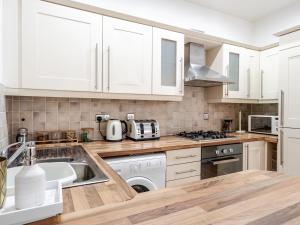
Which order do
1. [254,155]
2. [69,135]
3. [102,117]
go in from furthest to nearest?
[254,155]
[102,117]
[69,135]

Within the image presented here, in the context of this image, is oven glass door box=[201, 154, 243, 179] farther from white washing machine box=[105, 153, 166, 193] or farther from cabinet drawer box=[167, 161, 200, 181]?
white washing machine box=[105, 153, 166, 193]

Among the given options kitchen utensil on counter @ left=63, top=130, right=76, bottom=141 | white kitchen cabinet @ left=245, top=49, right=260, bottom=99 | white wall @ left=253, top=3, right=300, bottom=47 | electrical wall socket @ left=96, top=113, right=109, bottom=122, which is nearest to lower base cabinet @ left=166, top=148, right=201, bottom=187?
electrical wall socket @ left=96, top=113, right=109, bottom=122

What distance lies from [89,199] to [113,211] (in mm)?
135

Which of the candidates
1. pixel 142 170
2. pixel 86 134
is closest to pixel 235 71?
pixel 142 170

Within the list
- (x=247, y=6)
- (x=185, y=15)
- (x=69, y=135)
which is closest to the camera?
(x=69, y=135)

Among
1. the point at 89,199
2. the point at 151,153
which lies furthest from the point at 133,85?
the point at 89,199

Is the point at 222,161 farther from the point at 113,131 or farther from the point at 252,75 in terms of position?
the point at 252,75

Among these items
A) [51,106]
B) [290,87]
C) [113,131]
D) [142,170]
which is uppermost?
[290,87]

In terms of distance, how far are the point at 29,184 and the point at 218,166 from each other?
1.80 meters

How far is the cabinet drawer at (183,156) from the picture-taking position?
1776 millimetres

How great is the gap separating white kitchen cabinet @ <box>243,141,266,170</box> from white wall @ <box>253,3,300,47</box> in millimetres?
1490

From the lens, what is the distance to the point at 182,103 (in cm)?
259

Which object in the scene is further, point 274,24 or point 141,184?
point 274,24

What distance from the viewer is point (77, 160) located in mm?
1255
